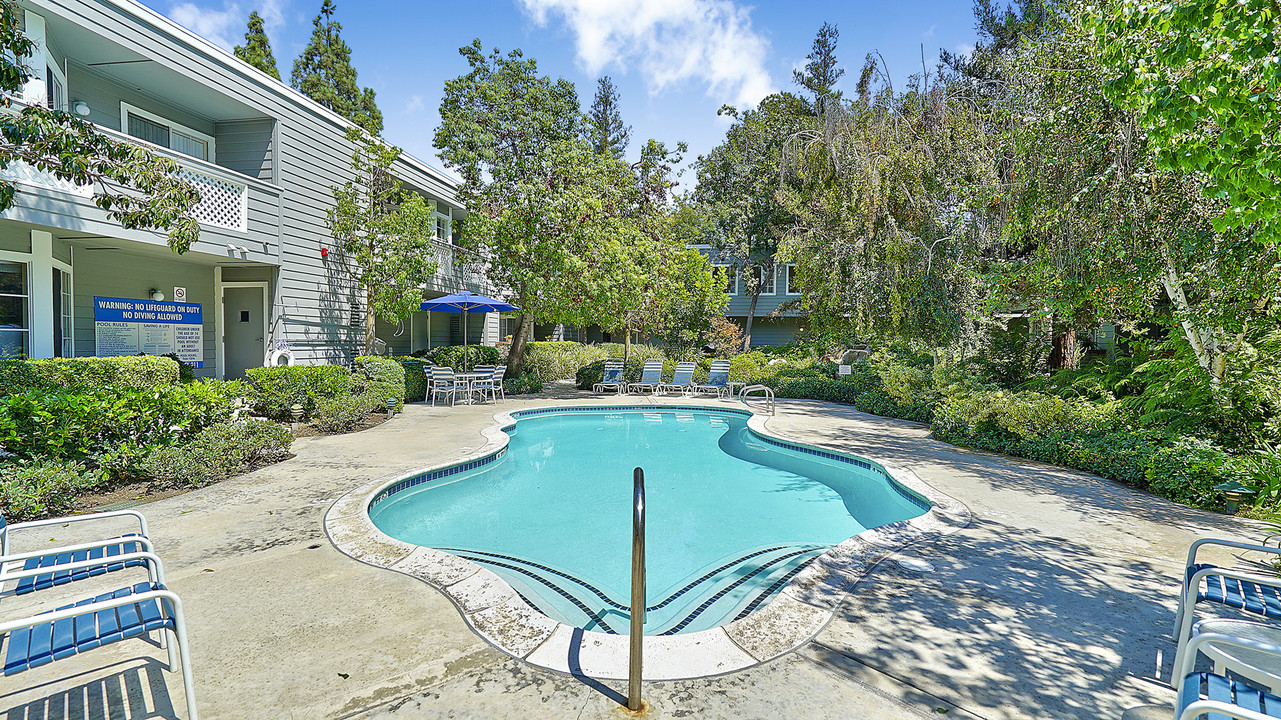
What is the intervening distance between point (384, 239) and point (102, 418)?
7577mm

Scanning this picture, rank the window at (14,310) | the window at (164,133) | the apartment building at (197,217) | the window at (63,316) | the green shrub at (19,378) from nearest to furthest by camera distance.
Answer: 1. the green shrub at (19,378)
2. the window at (14,310)
3. the apartment building at (197,217)
4. the window at (63,316)
5. the window at (164,133)

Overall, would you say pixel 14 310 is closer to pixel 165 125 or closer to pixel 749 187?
pixel 165 125

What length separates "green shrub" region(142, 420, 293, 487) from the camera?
19.1 feet

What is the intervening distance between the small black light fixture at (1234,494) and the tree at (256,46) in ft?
110

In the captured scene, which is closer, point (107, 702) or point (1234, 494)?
point (107, 702)

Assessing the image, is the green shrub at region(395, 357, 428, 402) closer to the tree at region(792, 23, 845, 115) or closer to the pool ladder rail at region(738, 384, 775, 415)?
the pool ladder rail at region(738, 384, 775, 415)

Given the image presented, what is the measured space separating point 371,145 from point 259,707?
12.7 metres

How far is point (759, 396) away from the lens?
1605 cm

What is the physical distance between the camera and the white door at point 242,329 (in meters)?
12.3

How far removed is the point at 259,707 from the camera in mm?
2436

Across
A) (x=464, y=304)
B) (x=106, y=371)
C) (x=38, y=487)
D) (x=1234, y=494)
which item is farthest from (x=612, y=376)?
(x=1234, y=494)

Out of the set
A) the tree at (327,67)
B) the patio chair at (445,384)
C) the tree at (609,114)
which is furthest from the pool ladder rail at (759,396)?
the tree at (327,67)

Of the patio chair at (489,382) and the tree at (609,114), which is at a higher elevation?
the tree at (609,114)

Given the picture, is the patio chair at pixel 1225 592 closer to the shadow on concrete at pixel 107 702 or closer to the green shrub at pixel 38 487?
the shadow on concrete at pixel 107 702
